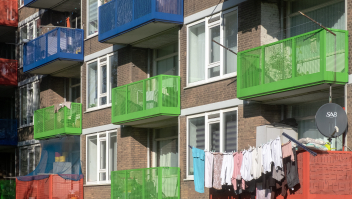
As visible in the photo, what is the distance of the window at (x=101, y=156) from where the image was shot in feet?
78.9

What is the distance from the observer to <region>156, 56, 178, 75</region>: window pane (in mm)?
22203

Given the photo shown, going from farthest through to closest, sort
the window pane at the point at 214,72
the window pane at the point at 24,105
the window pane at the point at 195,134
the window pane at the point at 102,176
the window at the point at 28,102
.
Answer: the window pane at the point at 24,105, the window at the point at 28,102, the window pane at the point at 102,176, the window pane at the point at 195,134, the window pane at the point at 214,72

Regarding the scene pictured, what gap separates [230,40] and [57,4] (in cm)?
1295

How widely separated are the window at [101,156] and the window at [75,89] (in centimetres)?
420

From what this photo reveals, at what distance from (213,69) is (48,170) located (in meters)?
10.9

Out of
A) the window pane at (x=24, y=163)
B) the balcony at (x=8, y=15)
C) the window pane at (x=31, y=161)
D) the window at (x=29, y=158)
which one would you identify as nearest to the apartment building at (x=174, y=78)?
the window at (x=29, y=158)

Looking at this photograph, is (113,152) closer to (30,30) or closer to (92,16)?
(92,16)

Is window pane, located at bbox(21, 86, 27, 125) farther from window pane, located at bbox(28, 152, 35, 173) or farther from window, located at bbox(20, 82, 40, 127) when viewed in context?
window pane, located at bbox(28, 152, 35, 173)

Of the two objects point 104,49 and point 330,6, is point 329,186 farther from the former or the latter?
point 104,49

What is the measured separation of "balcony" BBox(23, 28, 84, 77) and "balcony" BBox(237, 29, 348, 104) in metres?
11.0

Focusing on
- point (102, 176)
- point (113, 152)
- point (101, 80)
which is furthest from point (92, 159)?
point (101, 80)

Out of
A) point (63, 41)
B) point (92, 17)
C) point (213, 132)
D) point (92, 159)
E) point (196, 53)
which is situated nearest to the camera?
point (213, 132)

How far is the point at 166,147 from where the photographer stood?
2272 cm

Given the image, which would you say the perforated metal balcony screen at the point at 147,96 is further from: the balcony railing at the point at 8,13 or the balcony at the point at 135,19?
the balcony railing at the point at 8,13
